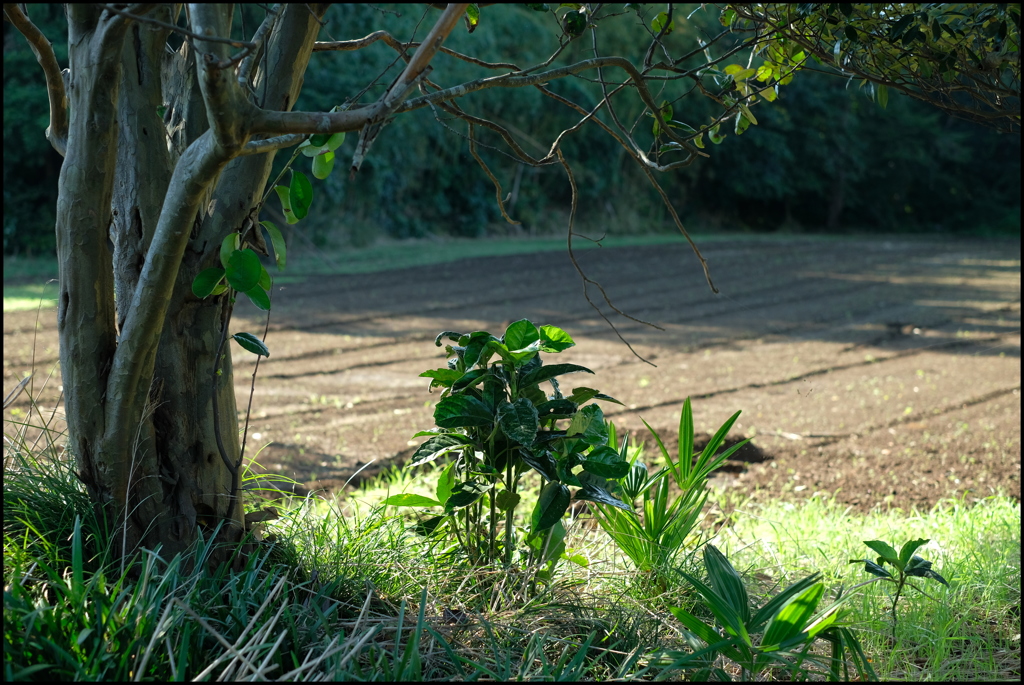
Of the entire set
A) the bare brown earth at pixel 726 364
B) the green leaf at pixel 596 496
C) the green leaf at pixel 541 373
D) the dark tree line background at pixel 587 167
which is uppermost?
the dark tree line background at pixel 587 167

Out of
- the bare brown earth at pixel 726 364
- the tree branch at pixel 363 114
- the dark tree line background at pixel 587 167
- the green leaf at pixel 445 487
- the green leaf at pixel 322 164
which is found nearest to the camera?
the tree branch at pixel 363 114

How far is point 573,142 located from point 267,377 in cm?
1637

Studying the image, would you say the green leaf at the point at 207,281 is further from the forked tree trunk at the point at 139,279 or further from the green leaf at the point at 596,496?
the green leaf at the point at 596,496

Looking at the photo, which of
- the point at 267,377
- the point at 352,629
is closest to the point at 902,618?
the point at 352,629

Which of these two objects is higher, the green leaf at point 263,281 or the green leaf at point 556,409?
the green leaf at point 263,281

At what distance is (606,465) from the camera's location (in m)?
2.01

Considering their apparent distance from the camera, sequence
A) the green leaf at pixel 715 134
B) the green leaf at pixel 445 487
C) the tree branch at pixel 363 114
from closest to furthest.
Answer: the tree branch at pixel 363 114, the green leaf at pixel 445 487, the green leaf at pixel 715 134

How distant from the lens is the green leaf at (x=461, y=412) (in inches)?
78.6

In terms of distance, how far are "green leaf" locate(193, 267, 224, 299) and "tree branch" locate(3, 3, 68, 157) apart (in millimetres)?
551

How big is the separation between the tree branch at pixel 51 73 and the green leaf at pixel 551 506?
4.87 ft

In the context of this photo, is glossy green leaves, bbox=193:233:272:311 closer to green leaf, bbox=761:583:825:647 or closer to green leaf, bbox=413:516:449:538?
green leaf, bbox=413:516:449:538

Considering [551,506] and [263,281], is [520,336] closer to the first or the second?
[551,506]

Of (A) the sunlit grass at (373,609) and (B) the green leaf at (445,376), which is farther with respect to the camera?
(B) the green leaf at (445,376)

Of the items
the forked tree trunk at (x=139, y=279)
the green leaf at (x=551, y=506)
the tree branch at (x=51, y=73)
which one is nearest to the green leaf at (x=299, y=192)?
the forked tree trunk at (x=139, y=279)
